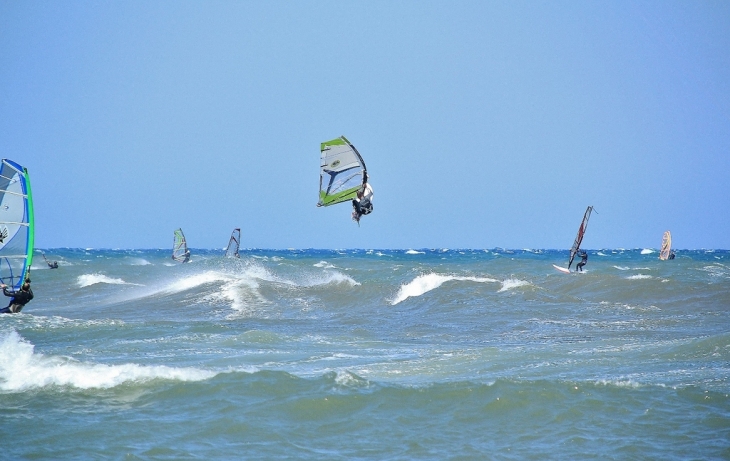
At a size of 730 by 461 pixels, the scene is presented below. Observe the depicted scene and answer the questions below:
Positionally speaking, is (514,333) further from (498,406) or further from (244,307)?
(244,307)

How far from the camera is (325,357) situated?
8.95 meters

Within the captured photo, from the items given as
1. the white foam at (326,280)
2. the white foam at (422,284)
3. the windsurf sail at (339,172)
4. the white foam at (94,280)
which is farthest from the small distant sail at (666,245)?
the windsurf sail at (339,172)

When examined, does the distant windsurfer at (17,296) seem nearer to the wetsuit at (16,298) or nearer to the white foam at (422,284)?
the wetsuit at (16,298)

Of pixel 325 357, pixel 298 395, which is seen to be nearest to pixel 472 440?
pixel 298 395

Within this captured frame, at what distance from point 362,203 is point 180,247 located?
104ft

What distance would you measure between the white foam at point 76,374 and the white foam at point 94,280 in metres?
15.9

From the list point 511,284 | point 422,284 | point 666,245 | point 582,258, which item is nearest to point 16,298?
point 422,284

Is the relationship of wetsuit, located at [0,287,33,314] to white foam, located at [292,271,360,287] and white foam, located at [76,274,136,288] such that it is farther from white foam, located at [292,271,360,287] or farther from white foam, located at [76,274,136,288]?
white foam, located at [76,274,136,288]

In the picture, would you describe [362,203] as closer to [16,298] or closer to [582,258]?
[16,298]

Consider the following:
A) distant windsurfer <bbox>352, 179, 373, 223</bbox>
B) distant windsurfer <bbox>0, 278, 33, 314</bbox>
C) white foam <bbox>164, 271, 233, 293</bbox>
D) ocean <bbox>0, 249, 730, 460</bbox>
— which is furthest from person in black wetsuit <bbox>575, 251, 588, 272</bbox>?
distant windsurfer <bbox>0, 278, 33, 314</bbox>

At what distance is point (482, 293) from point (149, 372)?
1116cm

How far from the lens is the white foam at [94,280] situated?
23797 millimetres

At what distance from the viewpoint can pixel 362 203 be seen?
11320 millimetres

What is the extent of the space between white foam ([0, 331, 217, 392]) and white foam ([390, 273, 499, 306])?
1052 cm
